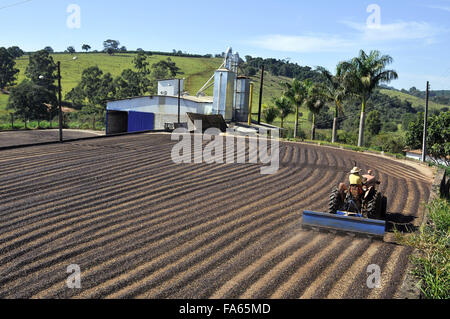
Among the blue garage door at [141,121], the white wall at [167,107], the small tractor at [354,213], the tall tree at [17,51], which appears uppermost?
the tall tree at [17,51]

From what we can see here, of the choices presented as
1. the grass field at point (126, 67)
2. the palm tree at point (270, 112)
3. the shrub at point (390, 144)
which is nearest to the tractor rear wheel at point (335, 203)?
the shrub at point (390, 144)

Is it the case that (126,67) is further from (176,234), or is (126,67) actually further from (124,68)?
(176,234)

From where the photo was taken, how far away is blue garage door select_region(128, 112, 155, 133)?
42.0 metres

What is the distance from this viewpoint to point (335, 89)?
3553cm

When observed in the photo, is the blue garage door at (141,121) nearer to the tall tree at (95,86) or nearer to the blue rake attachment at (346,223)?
the blue rake attachment at (346,223)

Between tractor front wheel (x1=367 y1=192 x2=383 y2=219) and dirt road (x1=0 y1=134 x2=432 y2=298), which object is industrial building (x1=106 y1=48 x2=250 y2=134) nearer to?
dirt road (x1=0 y1=134 x2=432 y2=298)

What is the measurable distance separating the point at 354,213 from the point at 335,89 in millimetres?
27363

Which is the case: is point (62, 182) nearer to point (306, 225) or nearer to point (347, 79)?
point (306, 225)

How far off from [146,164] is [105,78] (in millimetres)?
75175

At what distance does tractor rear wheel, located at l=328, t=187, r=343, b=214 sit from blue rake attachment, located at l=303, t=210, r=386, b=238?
550 millimetres

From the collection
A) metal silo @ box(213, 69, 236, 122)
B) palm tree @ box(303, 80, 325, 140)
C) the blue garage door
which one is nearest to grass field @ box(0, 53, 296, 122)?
the blue garage door

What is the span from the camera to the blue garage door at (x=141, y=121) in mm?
42000

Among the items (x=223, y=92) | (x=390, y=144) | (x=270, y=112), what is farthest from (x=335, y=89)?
(x=390, y=144)

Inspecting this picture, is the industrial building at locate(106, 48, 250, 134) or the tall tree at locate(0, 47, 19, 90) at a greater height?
the tall tree at locate(0, 47, 19, 90)
